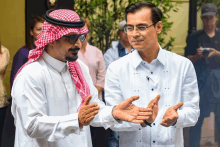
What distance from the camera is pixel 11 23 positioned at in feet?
19.7

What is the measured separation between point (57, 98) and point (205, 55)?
327 centimetres

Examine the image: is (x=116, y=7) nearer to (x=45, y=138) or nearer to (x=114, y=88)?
(x=114, y=88)

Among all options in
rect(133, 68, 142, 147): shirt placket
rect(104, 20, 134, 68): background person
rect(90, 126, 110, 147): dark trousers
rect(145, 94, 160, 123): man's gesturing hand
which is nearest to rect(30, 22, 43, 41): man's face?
rect(104, 20, 134, 68): background person

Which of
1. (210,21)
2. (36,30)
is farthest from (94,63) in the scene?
(210,21)

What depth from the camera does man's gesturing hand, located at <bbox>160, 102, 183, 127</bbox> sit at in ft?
7.92

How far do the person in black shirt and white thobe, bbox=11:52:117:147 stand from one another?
2.90 meters

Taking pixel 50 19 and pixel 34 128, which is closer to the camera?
pixel 34 128

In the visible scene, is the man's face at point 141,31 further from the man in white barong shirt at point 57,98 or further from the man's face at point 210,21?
the man's face at point 210,21

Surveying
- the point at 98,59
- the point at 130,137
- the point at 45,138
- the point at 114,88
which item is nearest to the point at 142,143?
the point at 130,137

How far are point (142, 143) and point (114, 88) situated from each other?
45cm

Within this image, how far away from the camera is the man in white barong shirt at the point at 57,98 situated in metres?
2.24

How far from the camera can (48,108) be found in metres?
2.38

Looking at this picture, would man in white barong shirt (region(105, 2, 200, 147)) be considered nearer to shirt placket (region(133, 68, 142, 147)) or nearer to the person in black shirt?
shirt placket (region(133, 68, 142, 147))

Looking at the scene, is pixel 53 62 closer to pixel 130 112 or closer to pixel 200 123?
pixel 130 112
